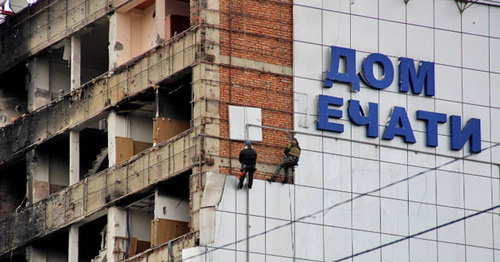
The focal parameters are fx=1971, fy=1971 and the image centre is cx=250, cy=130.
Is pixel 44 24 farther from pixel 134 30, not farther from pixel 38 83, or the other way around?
pixel 134 30

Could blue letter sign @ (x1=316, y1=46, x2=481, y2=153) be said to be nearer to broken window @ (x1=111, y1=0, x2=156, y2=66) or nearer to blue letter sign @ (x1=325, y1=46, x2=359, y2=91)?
blue letter sign @ (x1=325, y1=46, x2=359, y2=91)

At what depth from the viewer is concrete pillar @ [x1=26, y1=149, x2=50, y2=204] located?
73625mm

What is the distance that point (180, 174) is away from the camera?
6519cm

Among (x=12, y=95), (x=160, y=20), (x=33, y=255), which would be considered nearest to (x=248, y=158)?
(x=160, y=20)

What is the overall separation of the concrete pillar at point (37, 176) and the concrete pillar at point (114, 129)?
5.22 m

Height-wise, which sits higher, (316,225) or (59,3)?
(59,3)

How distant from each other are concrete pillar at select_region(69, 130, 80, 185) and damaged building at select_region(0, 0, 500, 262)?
0.04 metres

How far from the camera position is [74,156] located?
2835 inches

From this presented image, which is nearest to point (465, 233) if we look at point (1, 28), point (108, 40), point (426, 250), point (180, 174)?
point (426, 250)

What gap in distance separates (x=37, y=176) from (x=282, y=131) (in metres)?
12.4

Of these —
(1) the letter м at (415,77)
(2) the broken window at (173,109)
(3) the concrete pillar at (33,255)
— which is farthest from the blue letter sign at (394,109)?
(3) the concrete pillar at (33,255)

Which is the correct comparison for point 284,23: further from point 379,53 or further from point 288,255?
point 288,255

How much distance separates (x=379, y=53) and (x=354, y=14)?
62.9 inches

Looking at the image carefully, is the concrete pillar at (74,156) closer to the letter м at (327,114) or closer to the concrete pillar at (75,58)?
the concrete pillar at (75,58)
